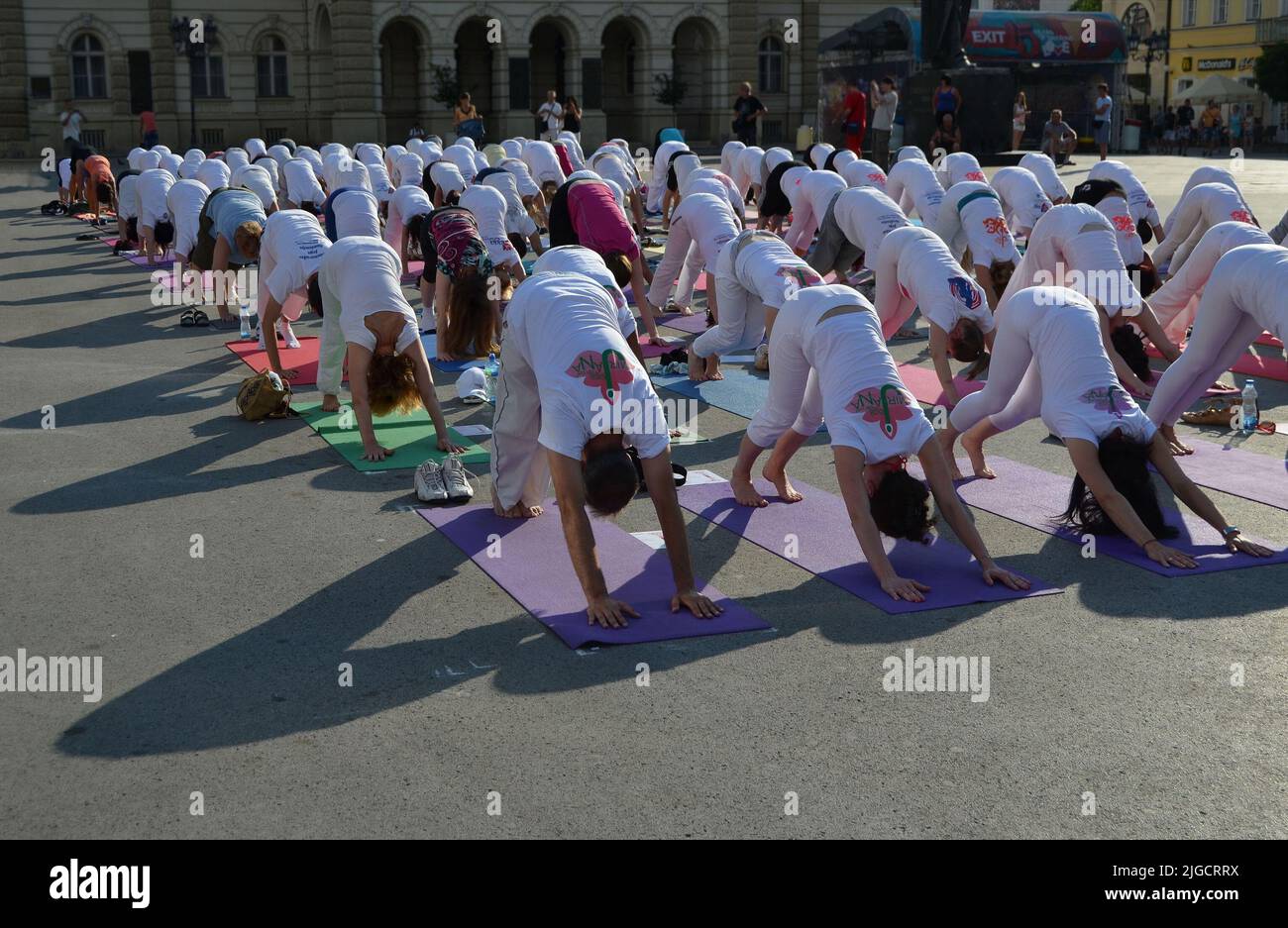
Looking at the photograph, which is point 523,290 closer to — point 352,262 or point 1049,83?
point 352,262

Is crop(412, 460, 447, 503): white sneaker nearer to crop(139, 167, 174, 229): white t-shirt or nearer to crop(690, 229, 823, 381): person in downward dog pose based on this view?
crop(690, 229, 823, 381): person in downward dog pose

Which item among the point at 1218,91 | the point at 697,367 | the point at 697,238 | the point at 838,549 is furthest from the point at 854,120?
the point at 1218,91

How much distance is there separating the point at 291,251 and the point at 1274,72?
47.2 metres

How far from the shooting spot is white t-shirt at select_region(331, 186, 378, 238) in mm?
12516

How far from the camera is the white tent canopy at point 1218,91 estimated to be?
46.3 meters

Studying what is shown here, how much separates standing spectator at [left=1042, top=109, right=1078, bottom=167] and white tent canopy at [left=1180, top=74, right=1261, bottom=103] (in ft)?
58.3

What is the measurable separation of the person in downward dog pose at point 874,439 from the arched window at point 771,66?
41.9 meters

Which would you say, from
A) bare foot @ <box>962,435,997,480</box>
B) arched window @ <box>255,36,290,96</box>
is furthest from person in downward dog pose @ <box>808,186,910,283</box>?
arched window @ <box>255,36,290,96</box>

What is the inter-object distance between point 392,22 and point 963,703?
1771 inches

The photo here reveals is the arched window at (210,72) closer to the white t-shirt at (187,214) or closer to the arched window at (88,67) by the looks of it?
the arched window at (88,67)

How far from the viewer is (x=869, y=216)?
1213 cm

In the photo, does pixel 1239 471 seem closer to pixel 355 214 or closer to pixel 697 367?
pixel 697 367

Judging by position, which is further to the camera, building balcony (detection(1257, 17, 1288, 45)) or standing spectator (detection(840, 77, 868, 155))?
building balcony (detection(1257, 17, 1288, 45))
